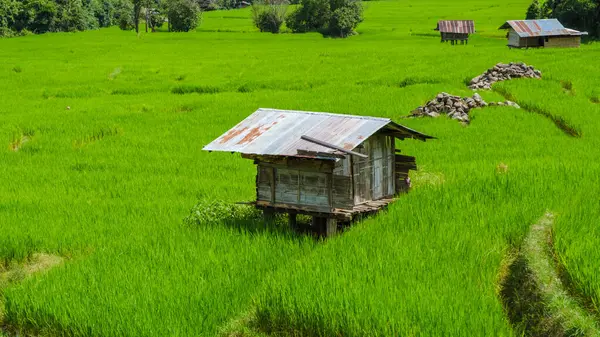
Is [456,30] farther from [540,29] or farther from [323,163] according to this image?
[323,163]

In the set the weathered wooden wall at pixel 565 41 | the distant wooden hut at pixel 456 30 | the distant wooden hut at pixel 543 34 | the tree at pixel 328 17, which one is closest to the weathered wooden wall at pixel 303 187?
the distant wooden hut at pixel 543 34

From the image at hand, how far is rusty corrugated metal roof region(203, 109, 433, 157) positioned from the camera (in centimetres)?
925

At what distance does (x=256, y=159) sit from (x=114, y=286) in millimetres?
3094

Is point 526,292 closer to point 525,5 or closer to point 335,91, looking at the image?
point 335,91

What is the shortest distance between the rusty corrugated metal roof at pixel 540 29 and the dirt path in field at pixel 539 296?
115ft

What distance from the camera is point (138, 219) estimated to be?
34.3 ft

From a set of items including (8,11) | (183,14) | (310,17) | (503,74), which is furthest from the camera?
(8,11)

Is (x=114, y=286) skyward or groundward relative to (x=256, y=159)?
groundward

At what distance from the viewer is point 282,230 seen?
9445mm

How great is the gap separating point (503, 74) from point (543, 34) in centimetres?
1731

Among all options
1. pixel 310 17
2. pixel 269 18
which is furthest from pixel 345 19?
pixel 269 18

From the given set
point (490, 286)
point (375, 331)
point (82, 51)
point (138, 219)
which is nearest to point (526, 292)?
point (490, 286)

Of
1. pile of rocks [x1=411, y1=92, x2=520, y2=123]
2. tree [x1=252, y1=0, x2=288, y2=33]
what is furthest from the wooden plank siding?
tree [x1=252, y1=0, x2=288, y2=33]

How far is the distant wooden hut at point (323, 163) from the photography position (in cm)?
916
